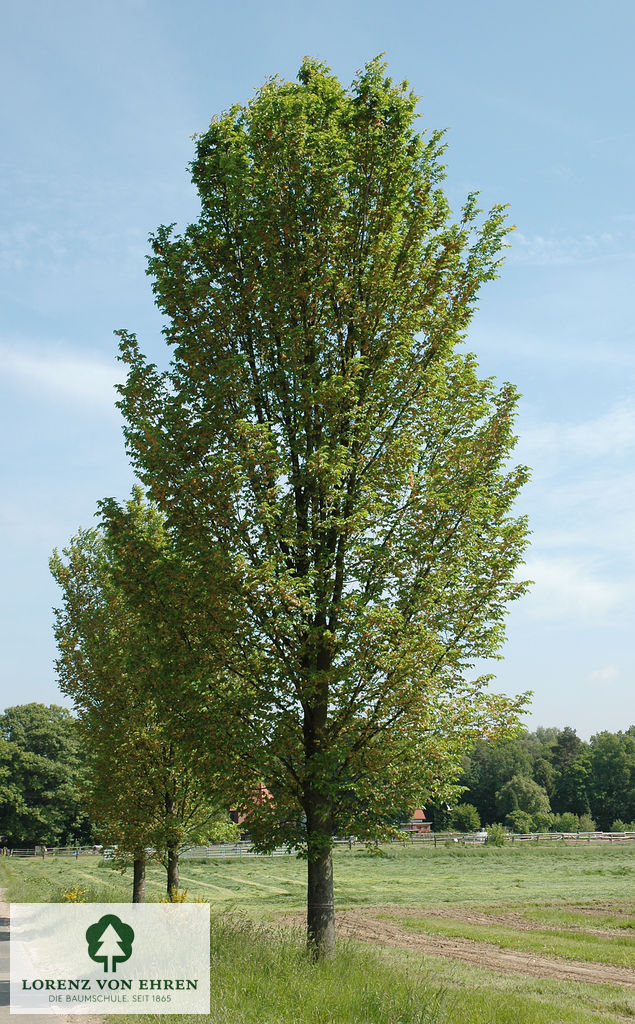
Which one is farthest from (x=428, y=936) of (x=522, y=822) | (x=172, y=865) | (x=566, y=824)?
(x=566, y=824)

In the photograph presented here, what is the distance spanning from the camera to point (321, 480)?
984cm

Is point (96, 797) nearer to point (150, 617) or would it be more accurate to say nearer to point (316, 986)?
point (150, 617)

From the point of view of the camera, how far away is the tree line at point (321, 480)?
9938 millimetres

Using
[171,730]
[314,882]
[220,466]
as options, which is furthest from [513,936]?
[220,466]

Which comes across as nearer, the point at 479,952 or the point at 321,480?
the point at 321,480

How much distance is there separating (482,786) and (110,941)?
100149 millimetres

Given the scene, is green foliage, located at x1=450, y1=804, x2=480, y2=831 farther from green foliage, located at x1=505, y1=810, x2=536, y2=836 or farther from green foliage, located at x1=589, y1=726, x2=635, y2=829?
green foliage, located at x1=589, y1=726, x2=635, y2=829

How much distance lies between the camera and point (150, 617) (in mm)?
10805

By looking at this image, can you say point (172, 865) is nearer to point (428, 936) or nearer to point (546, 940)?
point (428, 936)

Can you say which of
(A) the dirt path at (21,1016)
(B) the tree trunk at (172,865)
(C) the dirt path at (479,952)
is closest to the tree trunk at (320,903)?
(A) the dirt path at (21,1016)

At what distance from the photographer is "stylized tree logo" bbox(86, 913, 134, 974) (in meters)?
11.9

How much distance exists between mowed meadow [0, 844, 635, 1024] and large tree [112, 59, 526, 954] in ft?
4.69

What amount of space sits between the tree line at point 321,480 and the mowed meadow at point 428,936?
4.71 feet

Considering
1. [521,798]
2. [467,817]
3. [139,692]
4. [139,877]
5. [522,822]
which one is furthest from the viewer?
[521,798]
